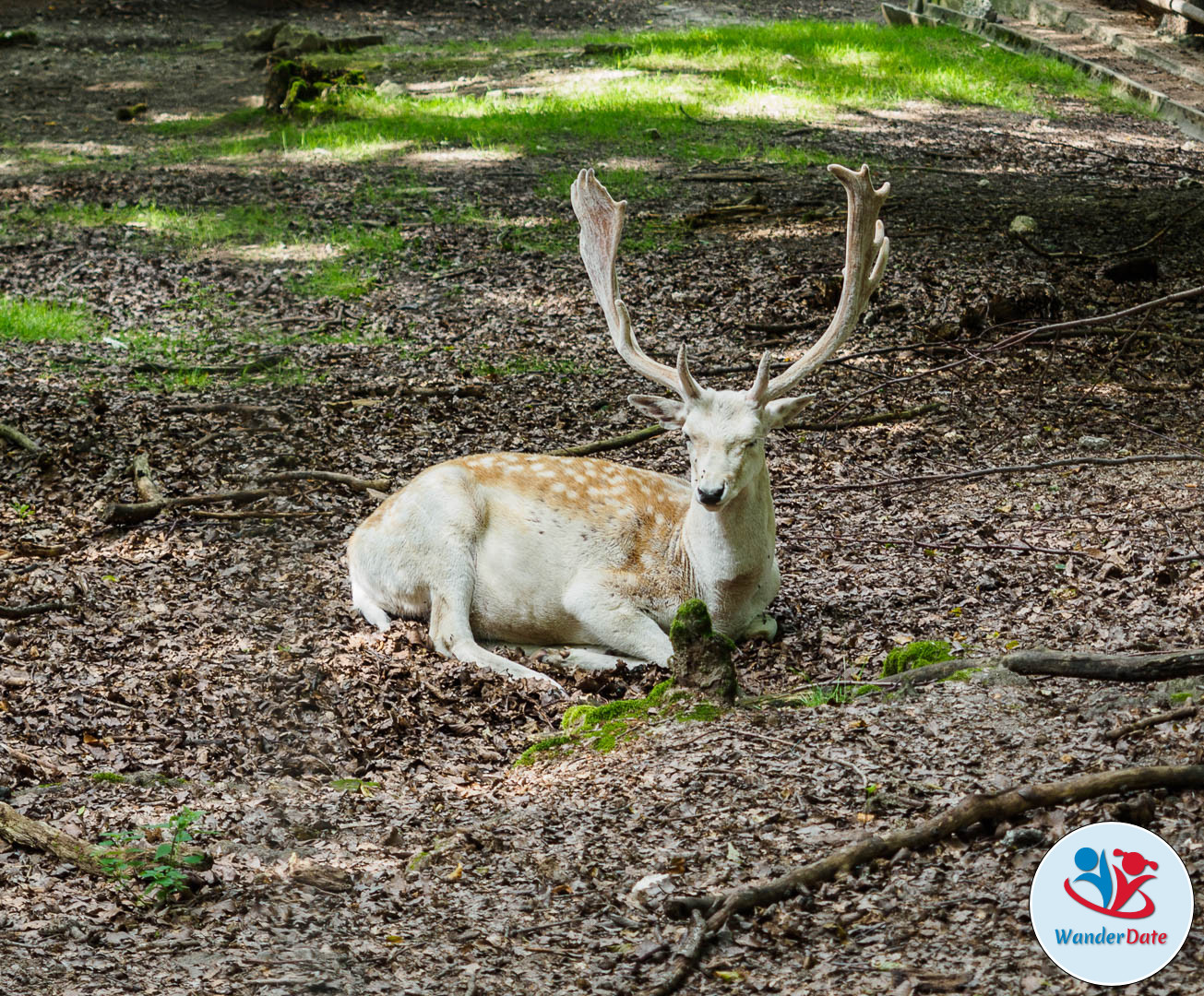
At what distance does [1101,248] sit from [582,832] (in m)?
8.57

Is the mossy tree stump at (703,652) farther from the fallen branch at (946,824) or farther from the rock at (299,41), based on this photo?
the rock at (299,41)

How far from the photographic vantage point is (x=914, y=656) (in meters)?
5.04

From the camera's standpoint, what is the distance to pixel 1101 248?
10.7m

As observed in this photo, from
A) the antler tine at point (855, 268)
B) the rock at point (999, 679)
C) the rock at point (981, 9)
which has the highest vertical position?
the rock at point (981, 9)

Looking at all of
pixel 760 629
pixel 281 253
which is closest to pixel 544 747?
pixel 760 629

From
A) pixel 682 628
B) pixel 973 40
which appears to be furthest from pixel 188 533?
pixel 973 40

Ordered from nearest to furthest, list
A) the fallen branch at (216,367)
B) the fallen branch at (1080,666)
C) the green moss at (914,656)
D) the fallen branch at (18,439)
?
the fallen branch at (1080,666), the green moss at (914,656), the fallen branch at (18,439), the fallen branch at (216,367)

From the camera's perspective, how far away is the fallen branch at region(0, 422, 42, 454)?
7.70m

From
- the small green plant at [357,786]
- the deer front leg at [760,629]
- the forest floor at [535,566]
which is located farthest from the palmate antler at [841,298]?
the small green plant at [357,786]

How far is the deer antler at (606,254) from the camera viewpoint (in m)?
6.19

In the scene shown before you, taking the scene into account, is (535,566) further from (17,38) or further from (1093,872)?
(17,38)

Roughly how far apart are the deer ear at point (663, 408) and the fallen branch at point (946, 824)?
2663 mm

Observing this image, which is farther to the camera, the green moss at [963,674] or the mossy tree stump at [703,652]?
the mossy tree stump at [703,652]

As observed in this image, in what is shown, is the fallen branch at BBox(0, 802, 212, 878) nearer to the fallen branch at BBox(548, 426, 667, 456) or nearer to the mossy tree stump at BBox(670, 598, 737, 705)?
the mossy tree stump at BBox(670, 598, 737, 705)
